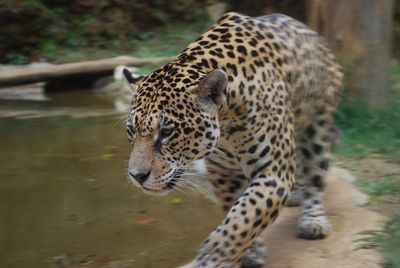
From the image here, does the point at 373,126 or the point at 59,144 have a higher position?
the point at 373,126

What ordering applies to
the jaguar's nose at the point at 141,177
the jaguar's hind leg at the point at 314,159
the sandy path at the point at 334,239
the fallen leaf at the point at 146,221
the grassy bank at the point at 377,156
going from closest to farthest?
the jaguar's nose at the point at 141,177 < the grassy bank at the point at 377,156 < the sandy path at the point at 334,239 < the jaguar's hind leg at the point at 314,159 < the fallen leaf at the point at 146,221

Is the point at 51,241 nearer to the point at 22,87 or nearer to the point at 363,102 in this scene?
the point at 363,102

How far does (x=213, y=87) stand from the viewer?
14.6ft

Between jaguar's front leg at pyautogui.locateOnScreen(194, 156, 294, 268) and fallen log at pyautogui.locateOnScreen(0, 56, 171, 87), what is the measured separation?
8961 mm

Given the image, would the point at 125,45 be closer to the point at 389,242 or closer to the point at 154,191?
the point at 154,191

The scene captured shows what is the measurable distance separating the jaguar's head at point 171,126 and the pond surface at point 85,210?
129 centimetres

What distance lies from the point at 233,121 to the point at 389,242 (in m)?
1.20

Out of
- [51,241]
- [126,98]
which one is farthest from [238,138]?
[126,98]

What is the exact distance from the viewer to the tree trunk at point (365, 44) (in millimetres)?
8719

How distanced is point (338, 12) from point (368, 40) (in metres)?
0.48

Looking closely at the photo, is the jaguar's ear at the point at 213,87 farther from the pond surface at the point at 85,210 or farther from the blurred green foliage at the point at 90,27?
the blurred green foliage at the point at 90,27

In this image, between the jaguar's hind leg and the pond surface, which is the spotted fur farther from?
the pond surface

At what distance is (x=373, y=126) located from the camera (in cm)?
838

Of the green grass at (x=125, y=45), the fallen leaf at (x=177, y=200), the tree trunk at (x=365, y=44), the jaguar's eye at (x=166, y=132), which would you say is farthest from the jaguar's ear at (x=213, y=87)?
the green grass at (x=125, y=45)
